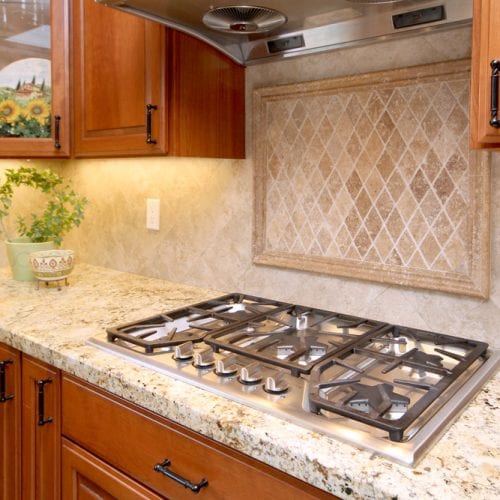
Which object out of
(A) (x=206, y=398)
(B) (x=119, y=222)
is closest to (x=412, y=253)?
(A) (x=206, y=398)

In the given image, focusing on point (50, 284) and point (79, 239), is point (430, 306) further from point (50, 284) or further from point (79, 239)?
point (79, 239)

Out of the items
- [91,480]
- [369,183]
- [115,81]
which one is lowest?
[91,480]

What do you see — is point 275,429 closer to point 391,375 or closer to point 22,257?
point 391,375

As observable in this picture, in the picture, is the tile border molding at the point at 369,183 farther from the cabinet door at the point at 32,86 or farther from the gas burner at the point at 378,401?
the cabinet door at the point at 32,86

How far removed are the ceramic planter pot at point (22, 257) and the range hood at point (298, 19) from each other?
981mm

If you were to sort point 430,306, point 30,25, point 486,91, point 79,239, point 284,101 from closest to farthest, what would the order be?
point 486,91, point 430,306, point 284,101, point 30,25, point 79,239

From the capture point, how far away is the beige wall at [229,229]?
1.29 meters

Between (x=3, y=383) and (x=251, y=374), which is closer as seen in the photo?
(x=251, y=374)

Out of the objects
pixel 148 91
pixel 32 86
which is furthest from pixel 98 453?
pixel 32 86

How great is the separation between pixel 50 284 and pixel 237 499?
125cm

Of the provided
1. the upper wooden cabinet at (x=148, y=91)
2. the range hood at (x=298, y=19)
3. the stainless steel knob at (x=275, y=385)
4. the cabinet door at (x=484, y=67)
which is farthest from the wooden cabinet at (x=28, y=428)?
the cabinet door at (x=484, y=67)

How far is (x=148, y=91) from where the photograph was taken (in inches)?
58.4

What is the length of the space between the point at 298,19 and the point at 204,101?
34 centimetres

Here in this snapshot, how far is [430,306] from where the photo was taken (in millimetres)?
1330
